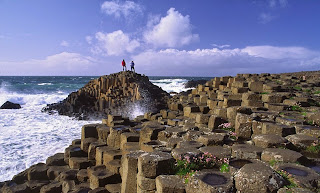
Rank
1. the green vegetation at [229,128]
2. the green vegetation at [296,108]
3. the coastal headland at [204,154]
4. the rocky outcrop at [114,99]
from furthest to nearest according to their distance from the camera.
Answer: the rocky outcrop at [114,99], the green vegetation at [296,108], the green vegetation at [229,128], the coastal headland at [204,154]

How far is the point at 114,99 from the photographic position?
22.1 m

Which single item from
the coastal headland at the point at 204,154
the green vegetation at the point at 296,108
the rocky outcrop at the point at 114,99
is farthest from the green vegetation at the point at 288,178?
the rocky outcrop at the point at 114,99

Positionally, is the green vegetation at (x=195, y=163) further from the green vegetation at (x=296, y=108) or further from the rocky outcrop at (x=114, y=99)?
the rocky outcrop at (x=114, y=99)

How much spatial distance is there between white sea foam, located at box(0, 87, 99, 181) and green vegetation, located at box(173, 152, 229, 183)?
8307mm

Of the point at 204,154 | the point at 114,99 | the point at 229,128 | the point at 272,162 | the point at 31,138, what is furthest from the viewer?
the point at 114,99

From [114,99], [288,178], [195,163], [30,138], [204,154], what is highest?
[288,178]

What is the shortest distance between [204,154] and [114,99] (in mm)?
18357

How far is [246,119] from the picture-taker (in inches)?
246

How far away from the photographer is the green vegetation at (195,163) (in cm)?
432

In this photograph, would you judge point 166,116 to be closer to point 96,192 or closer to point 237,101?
point 237,101

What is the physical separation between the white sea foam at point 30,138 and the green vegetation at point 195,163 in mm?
8307

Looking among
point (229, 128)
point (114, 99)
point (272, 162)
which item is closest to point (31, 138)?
point (114, 99)

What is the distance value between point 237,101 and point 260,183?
670 centimetres

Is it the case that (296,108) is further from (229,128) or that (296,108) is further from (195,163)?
(195,163)
